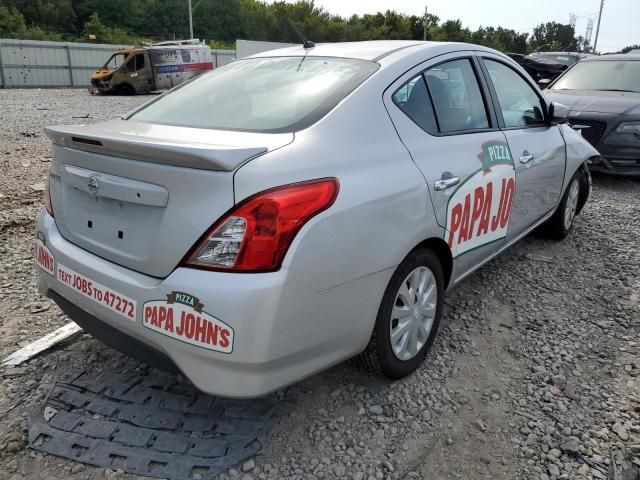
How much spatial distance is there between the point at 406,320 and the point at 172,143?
1.33 metres

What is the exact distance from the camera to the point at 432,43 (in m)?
3.02

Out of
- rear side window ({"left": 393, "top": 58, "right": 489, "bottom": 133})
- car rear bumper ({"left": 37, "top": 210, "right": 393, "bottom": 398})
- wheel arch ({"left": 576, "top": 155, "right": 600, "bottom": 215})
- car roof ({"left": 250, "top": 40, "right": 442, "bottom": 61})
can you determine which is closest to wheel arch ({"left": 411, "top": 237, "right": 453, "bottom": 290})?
car rear bumper ({"left": 37, "top": 210, "right": 393, "bottom": 398})

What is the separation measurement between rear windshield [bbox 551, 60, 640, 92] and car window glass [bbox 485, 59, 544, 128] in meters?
4.53

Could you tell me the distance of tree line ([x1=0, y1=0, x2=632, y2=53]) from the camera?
177 feet

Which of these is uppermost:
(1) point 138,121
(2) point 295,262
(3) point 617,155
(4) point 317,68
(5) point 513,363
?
(4) point 317,68

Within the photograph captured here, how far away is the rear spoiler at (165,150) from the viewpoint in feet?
6.02

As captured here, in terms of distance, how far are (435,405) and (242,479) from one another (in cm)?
97

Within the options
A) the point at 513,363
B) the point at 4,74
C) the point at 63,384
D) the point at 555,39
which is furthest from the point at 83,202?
the point at 555,39

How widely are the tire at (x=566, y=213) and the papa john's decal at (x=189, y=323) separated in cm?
357

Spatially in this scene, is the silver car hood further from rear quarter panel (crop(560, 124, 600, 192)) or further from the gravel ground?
rear quarter panel (crop(560, 124, 600, 192))

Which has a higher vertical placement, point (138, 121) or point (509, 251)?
point (138, 121)

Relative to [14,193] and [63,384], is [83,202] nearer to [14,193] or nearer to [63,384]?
[63,384]

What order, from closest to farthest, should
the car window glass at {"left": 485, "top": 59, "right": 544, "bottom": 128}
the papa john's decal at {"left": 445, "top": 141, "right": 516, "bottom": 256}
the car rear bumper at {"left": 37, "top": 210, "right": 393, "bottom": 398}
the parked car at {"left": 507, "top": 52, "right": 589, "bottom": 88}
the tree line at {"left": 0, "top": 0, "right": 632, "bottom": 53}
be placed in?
the car rear bumper at {"left": 37, "top": 210, "right": 393, "bottom": 398} < the papa john's decal at {"left": 445, "top": 141, "right": 516, "bottom": 256} < the car window glass at {"left": 485, "top": 59, "right": 544, "bottom": 128} < the parked car at {"left": 507, "top": 52, "right": 589, "bottom": 88} < the tree line at {"left": 0, "top": 0, "right": 632, "bottom": 53}

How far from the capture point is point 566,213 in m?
4.60
